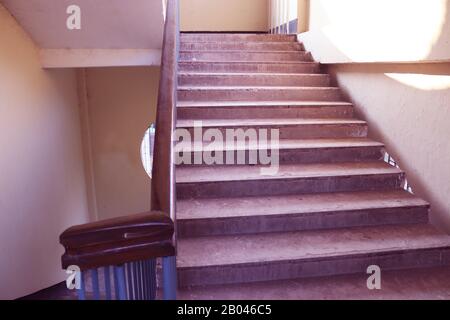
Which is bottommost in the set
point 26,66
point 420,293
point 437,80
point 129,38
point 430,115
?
point 420,293

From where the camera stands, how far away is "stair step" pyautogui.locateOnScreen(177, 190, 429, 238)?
2471 millimetres

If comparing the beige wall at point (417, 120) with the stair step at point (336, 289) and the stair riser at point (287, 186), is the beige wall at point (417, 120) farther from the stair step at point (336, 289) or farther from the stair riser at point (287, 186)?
the stair step at point (336, 289)

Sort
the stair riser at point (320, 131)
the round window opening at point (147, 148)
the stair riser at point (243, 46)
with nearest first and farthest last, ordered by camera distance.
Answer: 1. the stair riser at point (320, 131)
2. the stair riser at point (243, 46)
3. the round window opening at point (147, 148)

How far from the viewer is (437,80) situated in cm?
255

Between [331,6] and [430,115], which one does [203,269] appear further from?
[331,6]

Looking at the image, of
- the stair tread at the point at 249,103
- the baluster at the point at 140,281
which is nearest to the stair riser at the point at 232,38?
the stair tread at the point at 249,103

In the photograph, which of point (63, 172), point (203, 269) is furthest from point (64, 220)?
point (203, 269)

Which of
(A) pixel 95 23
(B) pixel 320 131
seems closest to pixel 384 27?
(B) pixel 320 131

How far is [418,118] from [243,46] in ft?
8.37

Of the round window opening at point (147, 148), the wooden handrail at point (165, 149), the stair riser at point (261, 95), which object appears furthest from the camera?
the round window opening at point (147, 148)

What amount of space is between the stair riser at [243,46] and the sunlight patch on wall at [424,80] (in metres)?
2.04

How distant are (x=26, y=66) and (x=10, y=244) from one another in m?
1.85

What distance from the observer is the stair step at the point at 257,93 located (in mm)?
3674

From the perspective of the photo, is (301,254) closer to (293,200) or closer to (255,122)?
(293,200)
